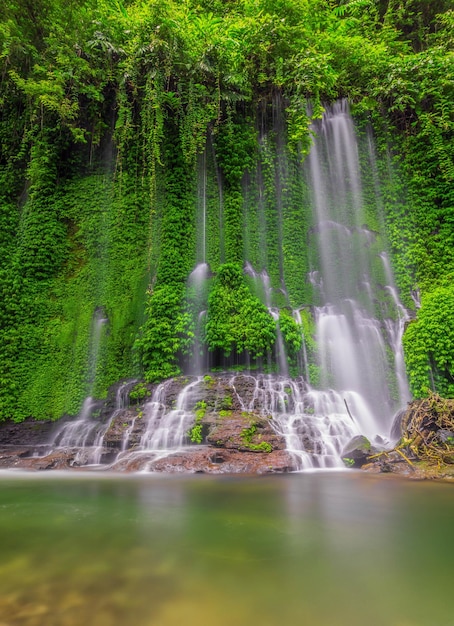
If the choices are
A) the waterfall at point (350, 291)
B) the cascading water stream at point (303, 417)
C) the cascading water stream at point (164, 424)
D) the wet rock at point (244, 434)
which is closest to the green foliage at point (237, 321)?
the cascading water stream at point (303, 417)

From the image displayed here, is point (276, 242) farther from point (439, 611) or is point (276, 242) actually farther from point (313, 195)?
point (439, 611)

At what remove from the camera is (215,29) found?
413 inches

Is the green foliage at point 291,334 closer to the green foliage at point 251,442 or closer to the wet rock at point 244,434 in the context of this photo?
the wet rock at point 244,434

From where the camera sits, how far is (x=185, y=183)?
11500 millimetres

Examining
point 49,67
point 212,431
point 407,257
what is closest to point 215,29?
point 49,67

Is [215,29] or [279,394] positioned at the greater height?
[215,29]

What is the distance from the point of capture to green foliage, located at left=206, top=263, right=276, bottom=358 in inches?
358

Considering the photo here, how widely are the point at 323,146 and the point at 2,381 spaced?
12.3m

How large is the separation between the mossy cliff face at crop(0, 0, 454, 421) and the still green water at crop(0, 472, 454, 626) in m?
5.45

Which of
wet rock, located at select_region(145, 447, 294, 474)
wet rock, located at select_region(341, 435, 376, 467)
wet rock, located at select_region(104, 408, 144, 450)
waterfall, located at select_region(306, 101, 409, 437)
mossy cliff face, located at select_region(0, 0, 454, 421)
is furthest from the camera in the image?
mossy cliff face, located at select_region(0, 0, 454, 421)

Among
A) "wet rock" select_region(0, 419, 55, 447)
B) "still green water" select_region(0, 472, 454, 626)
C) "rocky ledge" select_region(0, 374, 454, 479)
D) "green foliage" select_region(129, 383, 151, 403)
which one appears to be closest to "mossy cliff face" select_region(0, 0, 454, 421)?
"wet rock" select_region(0, 419, 55, 447)

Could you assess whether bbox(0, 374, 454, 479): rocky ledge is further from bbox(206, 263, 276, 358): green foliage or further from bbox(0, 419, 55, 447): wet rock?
bbox(206, 263, 276, 358): green foliage

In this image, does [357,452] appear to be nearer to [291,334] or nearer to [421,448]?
[421,448]

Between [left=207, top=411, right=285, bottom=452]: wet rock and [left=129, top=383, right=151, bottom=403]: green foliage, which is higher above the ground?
[left=129, top=383, right=151, bottom=403]: green foliage
